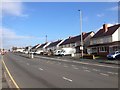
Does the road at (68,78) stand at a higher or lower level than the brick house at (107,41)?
lower

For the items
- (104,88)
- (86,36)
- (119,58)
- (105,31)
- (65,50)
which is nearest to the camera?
(104,88)

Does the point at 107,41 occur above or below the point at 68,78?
above

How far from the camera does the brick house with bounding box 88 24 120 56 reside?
69562mm

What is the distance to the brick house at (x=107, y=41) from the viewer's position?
228ft

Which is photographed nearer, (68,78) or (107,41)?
(68,78)

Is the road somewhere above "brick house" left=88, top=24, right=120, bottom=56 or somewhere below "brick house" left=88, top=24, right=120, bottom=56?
below

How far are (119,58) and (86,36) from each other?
159 feet

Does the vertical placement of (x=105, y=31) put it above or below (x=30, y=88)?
above

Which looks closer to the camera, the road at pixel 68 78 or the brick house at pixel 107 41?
the road at pixel 68 78

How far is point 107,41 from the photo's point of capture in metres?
→ 76.8

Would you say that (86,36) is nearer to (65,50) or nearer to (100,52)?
(65,50)

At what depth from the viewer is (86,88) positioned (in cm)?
1455

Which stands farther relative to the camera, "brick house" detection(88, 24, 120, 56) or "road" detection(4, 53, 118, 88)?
"brick house" detection(88, 24, 120, 56)

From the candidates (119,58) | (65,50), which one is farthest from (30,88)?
(65,50)
